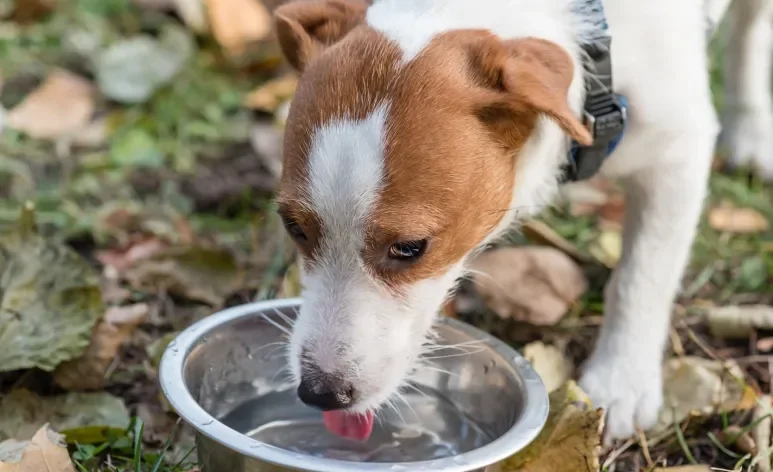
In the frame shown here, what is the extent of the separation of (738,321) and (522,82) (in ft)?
4.03

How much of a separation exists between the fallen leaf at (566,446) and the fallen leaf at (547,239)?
107cm

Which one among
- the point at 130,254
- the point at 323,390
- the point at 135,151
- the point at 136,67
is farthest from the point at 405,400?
the point at 136,67

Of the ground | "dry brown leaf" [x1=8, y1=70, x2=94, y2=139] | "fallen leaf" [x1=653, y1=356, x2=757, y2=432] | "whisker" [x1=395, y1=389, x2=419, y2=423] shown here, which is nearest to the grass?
the ground

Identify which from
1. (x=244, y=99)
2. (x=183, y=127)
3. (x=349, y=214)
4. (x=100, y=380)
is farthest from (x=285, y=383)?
(x=244, y=99)

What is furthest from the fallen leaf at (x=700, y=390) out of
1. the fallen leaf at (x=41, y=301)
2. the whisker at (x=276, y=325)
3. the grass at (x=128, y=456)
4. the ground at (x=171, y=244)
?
the fallen leaf at (x=41, y=301)

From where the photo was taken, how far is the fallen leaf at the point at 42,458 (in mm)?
1868

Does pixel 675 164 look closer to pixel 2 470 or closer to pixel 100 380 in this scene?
pixel 100 380

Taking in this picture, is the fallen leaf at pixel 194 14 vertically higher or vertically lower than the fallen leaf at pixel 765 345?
lower

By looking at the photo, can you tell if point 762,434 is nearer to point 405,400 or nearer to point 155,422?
point 405,400

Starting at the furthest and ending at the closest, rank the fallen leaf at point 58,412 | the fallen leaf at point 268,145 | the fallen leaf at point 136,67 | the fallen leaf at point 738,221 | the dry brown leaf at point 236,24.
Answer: the dry brown leaf at point 236,24 → the fallen leaf at point 136,67 → the fallen leaf at point 268,145 → the fallen leaf at point 738,221 → the fallen leaf at point 58,412

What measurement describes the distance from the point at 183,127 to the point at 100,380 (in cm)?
182

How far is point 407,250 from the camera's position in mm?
1971

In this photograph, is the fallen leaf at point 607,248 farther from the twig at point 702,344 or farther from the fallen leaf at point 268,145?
the fallen leaf at point 268,145

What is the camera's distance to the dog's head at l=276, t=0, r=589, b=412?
1.90 metres
